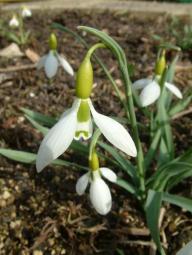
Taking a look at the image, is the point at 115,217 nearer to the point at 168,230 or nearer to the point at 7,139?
the point at 168,230

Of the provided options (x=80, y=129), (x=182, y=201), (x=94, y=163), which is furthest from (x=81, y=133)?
(x=182, y=201)

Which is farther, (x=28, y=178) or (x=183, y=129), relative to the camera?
(x=183, y=129)

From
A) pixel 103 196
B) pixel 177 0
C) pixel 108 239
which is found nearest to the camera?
pixel 103 196

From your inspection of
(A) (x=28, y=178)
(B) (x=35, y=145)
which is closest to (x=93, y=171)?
(A) (x=28, y=178)

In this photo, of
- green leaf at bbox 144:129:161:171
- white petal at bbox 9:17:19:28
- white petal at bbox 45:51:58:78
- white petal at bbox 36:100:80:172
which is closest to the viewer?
white petal at bbox 36:100:80:172

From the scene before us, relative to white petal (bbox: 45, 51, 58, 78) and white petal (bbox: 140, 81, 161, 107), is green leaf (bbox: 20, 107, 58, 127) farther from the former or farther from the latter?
white petal (bbox: 140, 81, 161, 107)

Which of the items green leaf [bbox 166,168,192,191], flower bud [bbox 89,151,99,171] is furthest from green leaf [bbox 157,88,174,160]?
flower bud [bbox 89,151,99,171]
